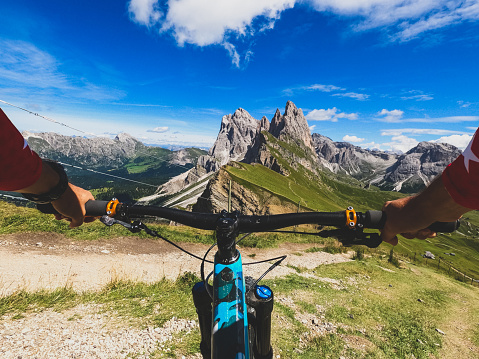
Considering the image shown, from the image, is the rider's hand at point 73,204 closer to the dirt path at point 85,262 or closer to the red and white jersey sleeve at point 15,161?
the red and white jersey sleeve at point 15,161

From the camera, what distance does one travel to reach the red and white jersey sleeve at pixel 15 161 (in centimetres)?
136

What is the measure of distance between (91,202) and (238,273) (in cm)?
200

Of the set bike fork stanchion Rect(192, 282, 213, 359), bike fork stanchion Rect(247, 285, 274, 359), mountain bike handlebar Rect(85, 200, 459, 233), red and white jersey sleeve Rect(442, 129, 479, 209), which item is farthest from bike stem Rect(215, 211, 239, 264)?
red and white jersey sleeve Rect(442, 129, 479, 209)

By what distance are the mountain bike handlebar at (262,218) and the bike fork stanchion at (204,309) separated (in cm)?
75

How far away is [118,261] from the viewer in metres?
11.1

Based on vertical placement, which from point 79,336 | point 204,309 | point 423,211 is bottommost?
point 79,336

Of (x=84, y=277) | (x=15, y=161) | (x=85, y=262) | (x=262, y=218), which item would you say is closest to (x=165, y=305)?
(x=84, y=277)

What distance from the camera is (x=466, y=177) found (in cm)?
136

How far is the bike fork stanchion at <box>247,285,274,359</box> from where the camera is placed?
232 centimetres

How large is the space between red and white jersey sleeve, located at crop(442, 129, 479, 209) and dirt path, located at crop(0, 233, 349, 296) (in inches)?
364

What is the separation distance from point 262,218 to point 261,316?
1.08 metres

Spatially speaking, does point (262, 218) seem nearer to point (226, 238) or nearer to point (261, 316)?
point (226, 238)

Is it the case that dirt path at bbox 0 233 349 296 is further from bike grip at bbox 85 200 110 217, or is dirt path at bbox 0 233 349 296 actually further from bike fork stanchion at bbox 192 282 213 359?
bike fork stanchion at bbox 192 282 213 359

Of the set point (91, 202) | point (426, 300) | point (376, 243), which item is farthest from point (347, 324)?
point (91, 202)
